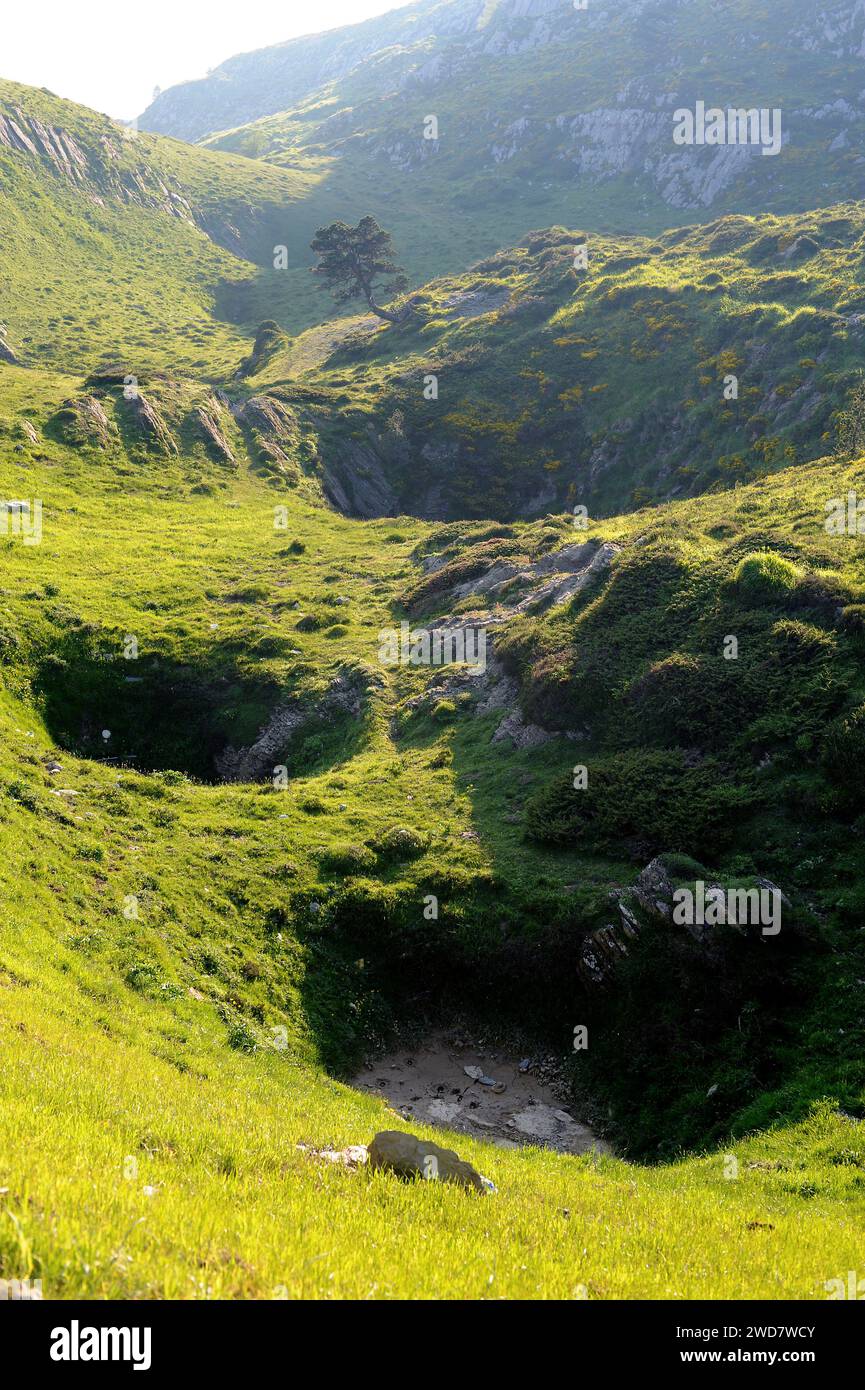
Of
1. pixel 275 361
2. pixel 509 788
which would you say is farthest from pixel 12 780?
pixel 275 361

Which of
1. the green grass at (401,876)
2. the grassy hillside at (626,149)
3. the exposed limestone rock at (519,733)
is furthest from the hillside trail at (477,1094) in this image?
the grassy hillside at (626,149)

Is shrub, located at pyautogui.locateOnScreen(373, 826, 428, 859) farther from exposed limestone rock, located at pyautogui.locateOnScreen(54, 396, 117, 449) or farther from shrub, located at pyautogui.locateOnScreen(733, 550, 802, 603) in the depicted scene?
exposed limestone rock, located at pyautogui.locateOnScreen(54, 396, 117, 449)

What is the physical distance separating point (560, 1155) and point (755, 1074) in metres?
4.62

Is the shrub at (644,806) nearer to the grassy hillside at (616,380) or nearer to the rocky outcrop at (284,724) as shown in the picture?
the rocky outcrop at (284,724)

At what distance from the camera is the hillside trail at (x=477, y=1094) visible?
17.2m

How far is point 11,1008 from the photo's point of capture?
512 inches

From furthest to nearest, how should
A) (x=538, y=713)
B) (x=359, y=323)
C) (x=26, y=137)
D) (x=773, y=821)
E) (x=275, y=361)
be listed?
(x=26, y=137) < (x=359, y=323) < (x=275, y=361) < (x=538, y=713) < (x=773, y=821)

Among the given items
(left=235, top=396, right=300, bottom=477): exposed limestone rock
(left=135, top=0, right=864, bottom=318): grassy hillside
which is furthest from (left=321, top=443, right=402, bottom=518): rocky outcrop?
(left=135, top=0, right=864, bottom=318): grassy hillside

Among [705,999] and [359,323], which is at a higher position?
[359,323]

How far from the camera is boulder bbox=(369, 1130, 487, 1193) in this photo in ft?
34.6

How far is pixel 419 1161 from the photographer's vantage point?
10.7 metres

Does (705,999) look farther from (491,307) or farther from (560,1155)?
(491,307)

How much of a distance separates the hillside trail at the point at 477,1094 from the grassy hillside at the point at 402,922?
89 cm

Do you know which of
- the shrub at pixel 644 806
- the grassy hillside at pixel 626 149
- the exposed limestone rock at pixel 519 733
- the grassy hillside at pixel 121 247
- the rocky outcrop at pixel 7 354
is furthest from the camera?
the grassy hillside at pixel 626 149
